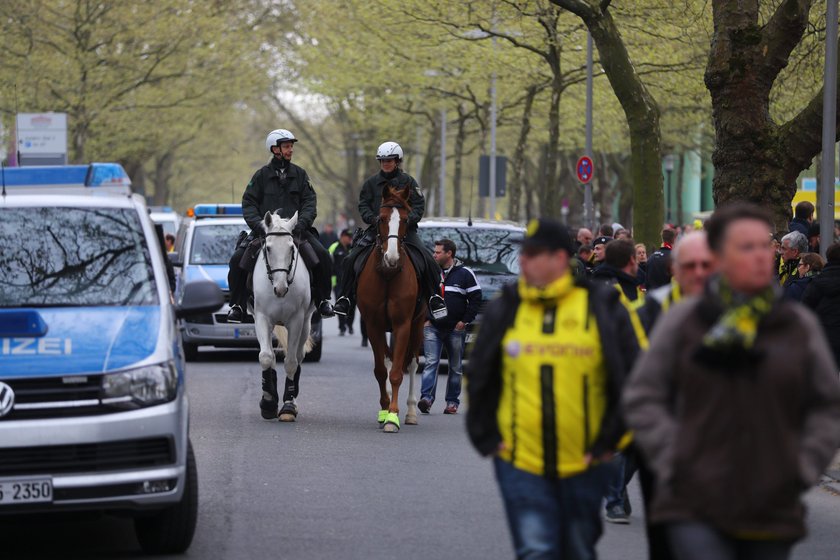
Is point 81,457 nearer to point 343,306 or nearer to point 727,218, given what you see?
point 727,218

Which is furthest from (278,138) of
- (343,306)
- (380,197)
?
(343,306)

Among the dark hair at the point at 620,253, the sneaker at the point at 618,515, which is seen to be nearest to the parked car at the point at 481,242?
the sneaker at the point at 618,515

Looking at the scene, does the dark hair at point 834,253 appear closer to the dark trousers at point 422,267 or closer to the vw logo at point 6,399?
the dark trousers at point 422,267

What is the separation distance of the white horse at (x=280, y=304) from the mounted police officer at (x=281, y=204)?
19cm

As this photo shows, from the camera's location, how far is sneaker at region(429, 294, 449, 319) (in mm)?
15248

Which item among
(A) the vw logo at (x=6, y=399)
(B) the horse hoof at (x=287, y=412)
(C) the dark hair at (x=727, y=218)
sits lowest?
(B) the horse hoof at (x=287, y=412)

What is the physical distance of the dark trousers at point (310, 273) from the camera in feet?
50.5

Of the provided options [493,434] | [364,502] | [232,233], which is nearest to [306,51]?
[232,233]

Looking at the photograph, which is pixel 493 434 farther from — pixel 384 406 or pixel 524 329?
pixel 384 406

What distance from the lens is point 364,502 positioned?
420 inches

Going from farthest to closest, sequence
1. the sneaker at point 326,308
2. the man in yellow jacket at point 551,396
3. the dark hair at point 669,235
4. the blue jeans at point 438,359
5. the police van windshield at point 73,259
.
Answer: the dark hair at point 669,235, the blue jeans at point 438,359, the sneaker at point 326,308, the police van windshield at point 73,259, the man in yellow jacket at point 551,396

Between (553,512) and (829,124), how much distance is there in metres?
13.0

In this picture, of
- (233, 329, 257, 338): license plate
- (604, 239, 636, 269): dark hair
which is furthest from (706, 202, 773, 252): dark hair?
(233, 329, 257, 338): license plate

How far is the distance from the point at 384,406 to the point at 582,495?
8880mm
